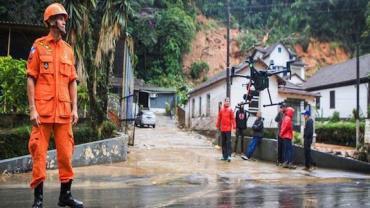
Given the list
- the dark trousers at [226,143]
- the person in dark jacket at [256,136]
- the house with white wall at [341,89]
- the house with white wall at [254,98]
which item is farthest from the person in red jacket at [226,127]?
the house with white wall at [341,89]

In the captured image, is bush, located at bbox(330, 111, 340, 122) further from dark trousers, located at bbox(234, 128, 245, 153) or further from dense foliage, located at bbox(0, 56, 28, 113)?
dense foliage, located at bbox(0, 56, 28, 113)

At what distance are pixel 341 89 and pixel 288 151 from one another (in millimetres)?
27409

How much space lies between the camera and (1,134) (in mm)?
11516

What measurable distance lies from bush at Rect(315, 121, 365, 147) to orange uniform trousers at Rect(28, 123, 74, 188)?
24657 mm

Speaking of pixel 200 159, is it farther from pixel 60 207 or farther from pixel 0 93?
pixel 60 207

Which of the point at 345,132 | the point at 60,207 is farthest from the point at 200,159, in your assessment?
the point at 345,132

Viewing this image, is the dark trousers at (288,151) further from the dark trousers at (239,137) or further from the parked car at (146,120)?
the parked car at (146,120)

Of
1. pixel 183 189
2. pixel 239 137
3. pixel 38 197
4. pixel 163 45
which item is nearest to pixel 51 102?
pixel 38 197

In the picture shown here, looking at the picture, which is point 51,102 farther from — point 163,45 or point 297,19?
point 297,19

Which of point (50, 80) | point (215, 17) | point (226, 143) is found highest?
point (215, 17)

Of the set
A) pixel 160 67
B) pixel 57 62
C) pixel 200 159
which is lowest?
pixel 200 159

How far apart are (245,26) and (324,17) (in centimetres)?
1253

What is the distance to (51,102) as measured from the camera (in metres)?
5.35

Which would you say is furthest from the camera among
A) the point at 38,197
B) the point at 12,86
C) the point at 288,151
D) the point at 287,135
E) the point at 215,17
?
the point at 215,17
